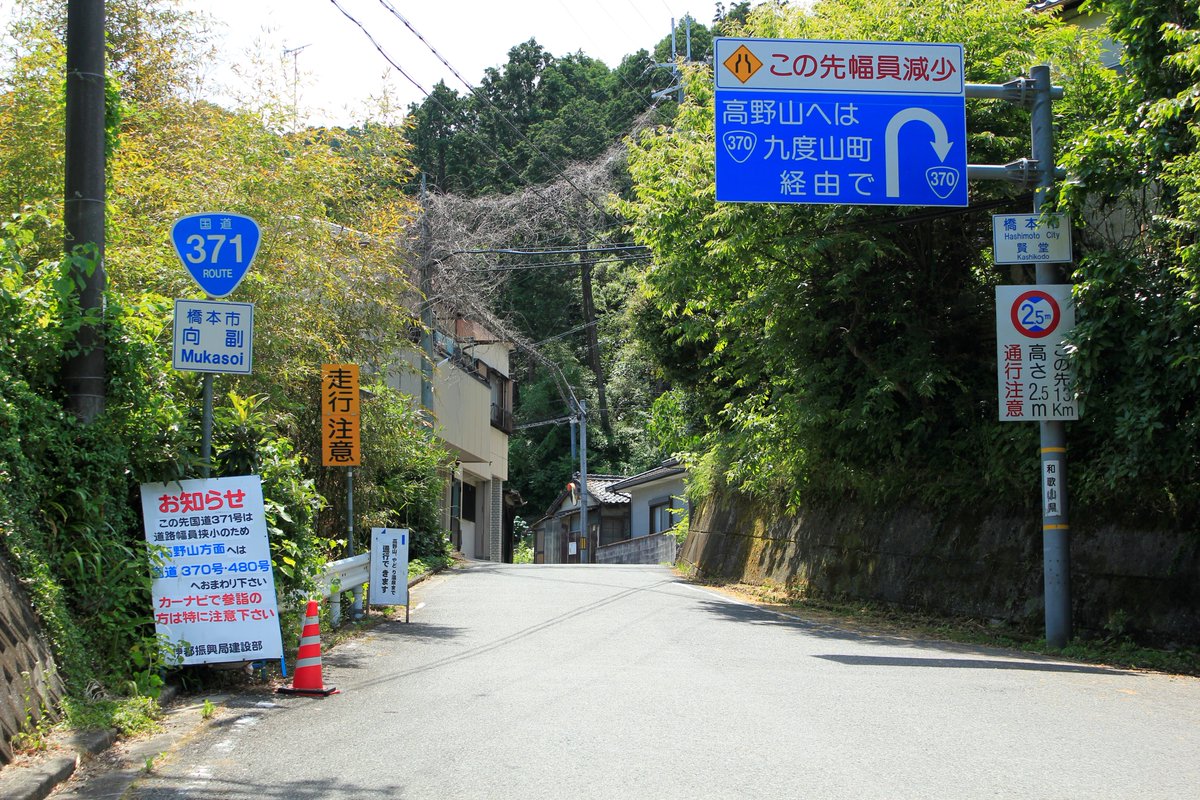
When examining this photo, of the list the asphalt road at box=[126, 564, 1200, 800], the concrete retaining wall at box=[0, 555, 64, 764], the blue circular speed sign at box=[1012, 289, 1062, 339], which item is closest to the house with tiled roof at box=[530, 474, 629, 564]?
the blue circular speed sign at box=[1012, 289, 1062, 339]

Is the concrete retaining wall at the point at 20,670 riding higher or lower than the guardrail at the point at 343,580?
higher

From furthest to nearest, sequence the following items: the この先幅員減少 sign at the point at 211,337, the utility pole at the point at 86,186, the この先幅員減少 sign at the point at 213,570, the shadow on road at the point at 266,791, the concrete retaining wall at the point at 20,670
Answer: the この先幅員減少 sign at the point at 211,337 < the この先幅員減少 sign at the point at 213,570 < the utility pole at the point at 86,186 < the concrete retaining wall at the point at 20,670 < the shadow on road at the point at 266,791

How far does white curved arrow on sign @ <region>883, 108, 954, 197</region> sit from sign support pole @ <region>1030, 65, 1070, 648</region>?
996 millimetres

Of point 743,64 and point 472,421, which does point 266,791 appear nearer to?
point 743,64

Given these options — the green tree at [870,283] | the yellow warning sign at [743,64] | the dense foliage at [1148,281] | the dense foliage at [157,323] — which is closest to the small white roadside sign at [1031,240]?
the dense foliage at [1148,281]

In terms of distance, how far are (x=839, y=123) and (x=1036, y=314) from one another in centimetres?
306

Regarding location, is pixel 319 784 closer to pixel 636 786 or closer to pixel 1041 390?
pixel 636 786

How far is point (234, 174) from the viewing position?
11445 mm

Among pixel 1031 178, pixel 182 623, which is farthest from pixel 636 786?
pixel 1031 178

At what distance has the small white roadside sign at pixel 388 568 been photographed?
1285 cm

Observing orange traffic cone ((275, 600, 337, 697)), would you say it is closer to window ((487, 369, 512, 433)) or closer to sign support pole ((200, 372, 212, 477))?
sign support pole ((200, 372, 212, 477))

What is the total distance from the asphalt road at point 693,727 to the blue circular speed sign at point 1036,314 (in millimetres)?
3529

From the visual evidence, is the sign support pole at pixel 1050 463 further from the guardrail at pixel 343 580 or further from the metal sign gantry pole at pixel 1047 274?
the guardrail at pixel 343 580

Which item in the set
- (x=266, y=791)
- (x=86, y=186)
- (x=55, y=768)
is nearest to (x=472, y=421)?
(x=86, y=186)
